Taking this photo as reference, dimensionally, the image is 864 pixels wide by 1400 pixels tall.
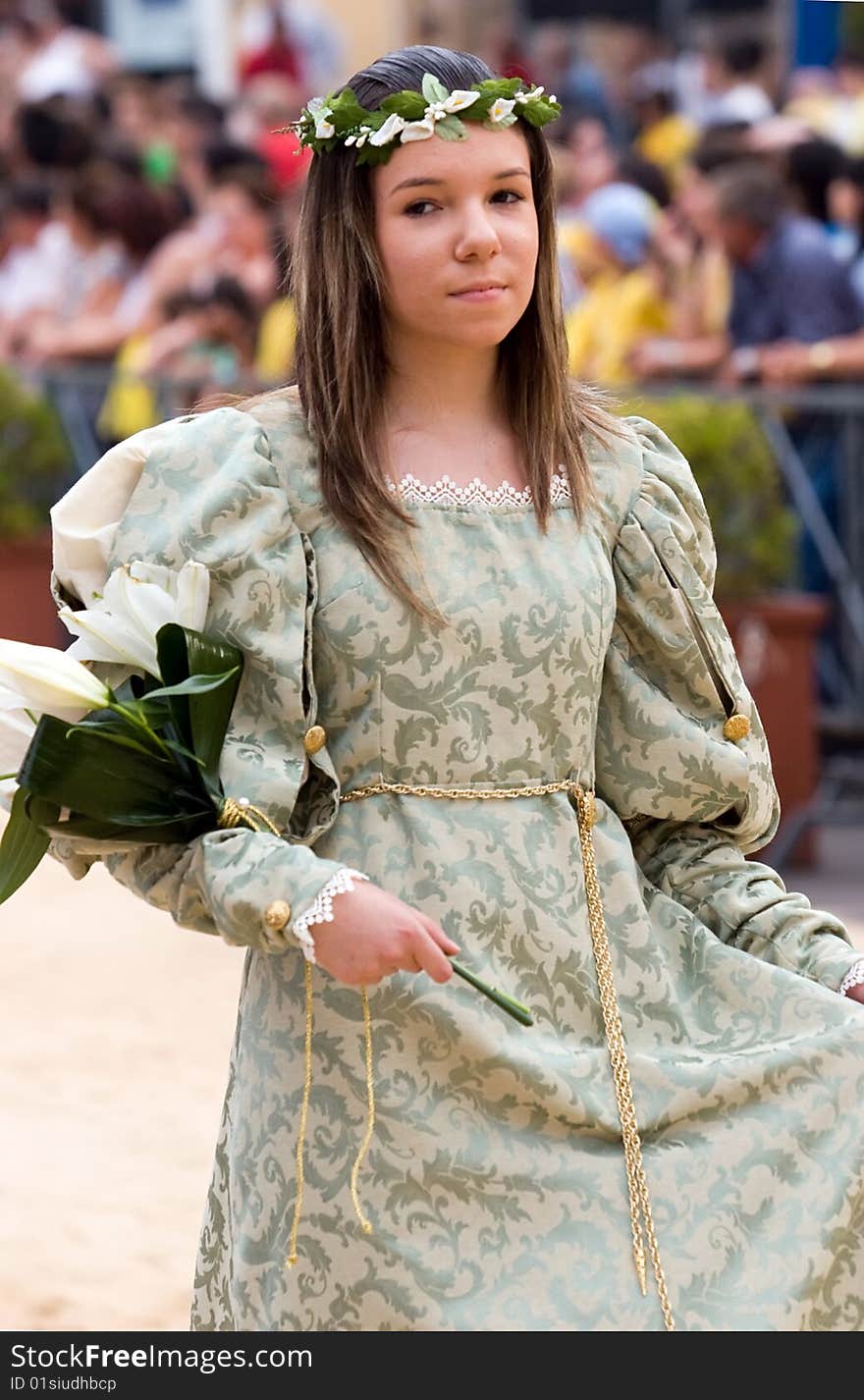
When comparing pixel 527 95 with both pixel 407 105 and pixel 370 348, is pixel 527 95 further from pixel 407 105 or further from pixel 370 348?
pixel 370 348

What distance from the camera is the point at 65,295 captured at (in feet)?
37.4

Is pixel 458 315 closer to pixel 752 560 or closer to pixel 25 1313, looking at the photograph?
pixel 25 1313

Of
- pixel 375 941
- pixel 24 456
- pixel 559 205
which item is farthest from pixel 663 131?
pixel 375 941

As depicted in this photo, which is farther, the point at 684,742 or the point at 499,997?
the point at 684,742

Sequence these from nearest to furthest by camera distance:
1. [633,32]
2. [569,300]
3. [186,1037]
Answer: [186,1037], [569,300], [633,32]

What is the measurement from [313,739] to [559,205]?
357 centimetres

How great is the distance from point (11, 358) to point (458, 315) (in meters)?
9.26

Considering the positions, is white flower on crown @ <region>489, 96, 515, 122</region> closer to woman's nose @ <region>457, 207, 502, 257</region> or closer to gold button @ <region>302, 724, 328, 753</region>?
woman's nose @ <region>457, 207, 502, 257</region>

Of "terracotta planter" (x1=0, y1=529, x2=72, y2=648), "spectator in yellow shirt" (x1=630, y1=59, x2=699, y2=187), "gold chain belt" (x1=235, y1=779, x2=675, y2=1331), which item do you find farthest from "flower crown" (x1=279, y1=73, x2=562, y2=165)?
"spectator in yellow shirt" (x1=630, y1=59, x2=699, y2=187)

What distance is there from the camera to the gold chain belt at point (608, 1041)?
8.31ft

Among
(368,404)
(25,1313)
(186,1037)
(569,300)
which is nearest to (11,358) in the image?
(569,300)

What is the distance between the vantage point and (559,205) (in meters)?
5.91

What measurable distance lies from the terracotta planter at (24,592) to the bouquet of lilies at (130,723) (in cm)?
754

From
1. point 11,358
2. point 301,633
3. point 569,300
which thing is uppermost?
point 301,633
